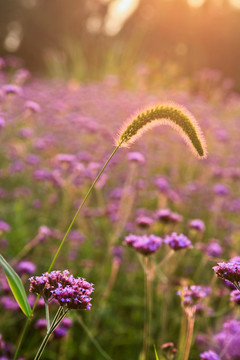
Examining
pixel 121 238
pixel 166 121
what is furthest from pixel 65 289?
pixel 121 238

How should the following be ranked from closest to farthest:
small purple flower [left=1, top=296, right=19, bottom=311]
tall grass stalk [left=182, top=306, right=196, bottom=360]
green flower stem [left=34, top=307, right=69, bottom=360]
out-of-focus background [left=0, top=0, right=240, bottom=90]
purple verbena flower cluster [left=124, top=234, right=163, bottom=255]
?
green flower stem [left=34, top=307, right=69, bottom=360] < tall grass stalk [left=182, top=306, right=196, bottom=360] < purple verbena flower cluster [left=124, top=234, right=163, bottom=255] < small purple flower [left=1, top=296, right=19, bottom=311] < out-of-focus background [left=0, top=0, right=240, bottom=90]

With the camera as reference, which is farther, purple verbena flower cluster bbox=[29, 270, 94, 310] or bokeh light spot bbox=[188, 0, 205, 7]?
bokeh light spot bbox=[188, 0, 205, 7]

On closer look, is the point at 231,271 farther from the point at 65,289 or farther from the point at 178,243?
the point at 178,243

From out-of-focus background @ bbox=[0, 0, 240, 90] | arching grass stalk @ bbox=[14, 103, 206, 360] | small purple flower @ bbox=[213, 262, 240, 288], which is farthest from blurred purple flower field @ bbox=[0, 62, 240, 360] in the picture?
out-of-focus background @ bbox=[0, 0, 240, 90]

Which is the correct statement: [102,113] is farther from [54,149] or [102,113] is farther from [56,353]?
[56,353]

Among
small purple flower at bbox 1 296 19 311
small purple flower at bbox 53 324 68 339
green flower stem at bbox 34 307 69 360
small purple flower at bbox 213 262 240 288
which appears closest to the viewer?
green flower stem at bbox 34 307 69 360

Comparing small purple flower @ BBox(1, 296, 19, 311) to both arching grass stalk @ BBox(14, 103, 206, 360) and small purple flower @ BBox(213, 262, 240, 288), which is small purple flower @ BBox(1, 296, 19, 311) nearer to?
arching grass stalk @ BBox(14, 103, 206, 360)

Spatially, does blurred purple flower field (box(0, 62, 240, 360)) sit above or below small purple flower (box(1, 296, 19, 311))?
above

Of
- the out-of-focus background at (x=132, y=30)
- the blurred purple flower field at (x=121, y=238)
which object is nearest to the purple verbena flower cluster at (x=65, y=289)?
the blurred purple flower field at (x=121, y=238)

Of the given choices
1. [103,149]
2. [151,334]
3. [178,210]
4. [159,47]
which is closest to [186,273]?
[151,334]
